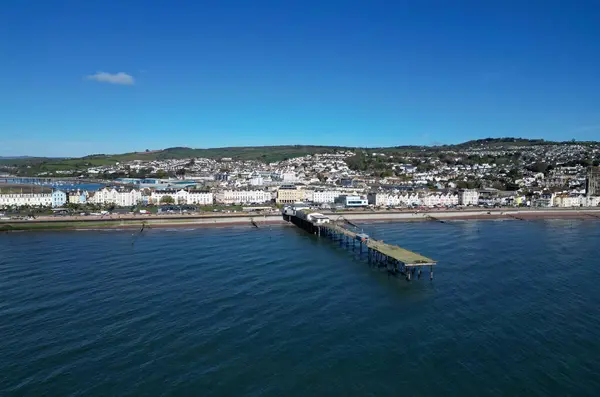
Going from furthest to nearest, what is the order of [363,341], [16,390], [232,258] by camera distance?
[232,258]
[363,341]
[16,390]

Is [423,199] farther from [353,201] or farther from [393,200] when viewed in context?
[353,201]

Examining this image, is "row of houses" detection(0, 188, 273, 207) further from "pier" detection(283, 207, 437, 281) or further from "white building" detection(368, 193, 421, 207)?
"pier" detection(283, 207, 437, 281)

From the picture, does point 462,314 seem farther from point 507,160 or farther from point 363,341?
point 507,160

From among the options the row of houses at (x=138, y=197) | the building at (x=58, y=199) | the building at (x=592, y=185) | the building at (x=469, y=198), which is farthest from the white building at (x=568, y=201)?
the building at (x=58, y=199)

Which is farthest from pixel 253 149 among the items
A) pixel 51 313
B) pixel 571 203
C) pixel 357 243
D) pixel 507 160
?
pixel 51 313

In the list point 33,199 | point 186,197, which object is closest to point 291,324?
point 186,197
